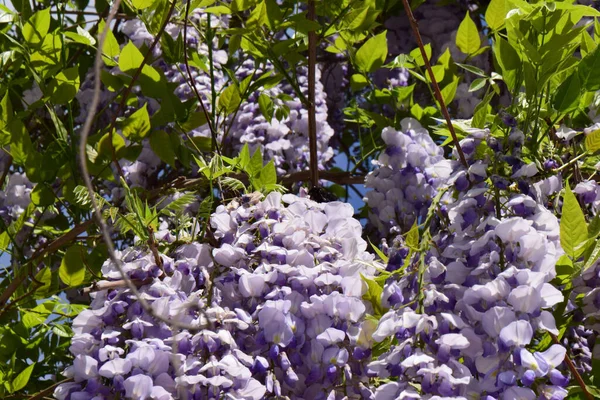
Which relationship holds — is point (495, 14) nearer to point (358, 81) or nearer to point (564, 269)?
point (358, 81)

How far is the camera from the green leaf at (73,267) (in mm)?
1121

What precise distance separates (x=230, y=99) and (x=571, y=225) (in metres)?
0.63

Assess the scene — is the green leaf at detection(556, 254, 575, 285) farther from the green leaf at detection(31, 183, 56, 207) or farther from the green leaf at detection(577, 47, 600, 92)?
the green leaf at detection(31, 183, 56, 207)

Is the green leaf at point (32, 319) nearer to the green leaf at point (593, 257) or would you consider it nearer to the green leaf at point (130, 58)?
the green leaf at point (130, 58)

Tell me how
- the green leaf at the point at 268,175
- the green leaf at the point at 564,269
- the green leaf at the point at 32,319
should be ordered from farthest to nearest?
the green leaf at the point at 32,319, the green leaf at the point at 268,175, the green leaf at the point at 564,269

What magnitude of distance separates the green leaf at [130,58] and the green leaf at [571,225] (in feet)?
2.02

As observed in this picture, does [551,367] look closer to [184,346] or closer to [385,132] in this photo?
[184,346]

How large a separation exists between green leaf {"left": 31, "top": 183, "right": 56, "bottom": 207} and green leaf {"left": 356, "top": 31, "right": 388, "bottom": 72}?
490 millimetres

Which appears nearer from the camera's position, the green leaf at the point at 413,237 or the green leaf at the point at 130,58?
the green leaf at the point at 413,237

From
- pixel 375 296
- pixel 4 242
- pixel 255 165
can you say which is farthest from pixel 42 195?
pixel 375 296

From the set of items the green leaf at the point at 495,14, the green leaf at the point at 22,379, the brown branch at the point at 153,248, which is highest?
the green leaf at the point at 495,14

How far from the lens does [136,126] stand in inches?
52.0

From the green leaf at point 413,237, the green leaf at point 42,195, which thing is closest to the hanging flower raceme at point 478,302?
the green leaf at point 413,237

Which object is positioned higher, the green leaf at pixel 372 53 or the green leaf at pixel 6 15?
the green leaf at pixel 6 15
